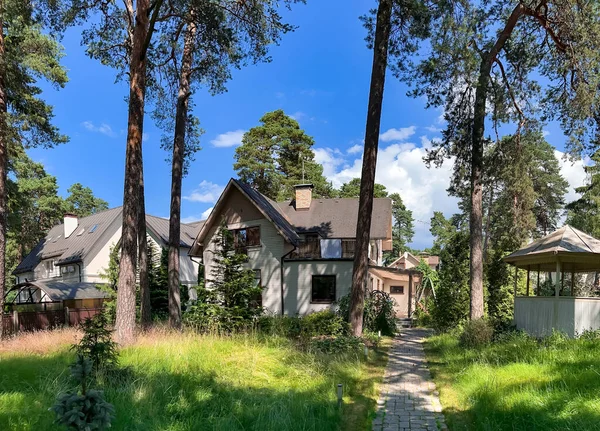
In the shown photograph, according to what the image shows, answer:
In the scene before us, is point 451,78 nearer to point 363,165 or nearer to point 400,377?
point 363,165

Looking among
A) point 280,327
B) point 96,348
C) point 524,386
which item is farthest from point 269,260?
point 524,386

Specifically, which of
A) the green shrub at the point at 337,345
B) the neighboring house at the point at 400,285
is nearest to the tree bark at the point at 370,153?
the green shrub at the point at 337,345

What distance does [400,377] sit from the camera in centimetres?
929

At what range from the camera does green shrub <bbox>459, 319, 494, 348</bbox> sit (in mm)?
11414

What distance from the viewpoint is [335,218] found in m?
24.4

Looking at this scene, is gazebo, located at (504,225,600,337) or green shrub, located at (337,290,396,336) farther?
green shrub, located at (337,290,396,336)

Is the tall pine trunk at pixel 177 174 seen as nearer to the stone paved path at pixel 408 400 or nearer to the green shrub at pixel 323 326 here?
the green shrub at pixel 323 326

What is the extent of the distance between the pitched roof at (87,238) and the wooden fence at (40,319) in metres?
8.88

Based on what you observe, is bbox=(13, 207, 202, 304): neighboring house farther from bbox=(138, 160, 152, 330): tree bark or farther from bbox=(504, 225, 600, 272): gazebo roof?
bbox=(504, 225, 600, 272): gazebo roof

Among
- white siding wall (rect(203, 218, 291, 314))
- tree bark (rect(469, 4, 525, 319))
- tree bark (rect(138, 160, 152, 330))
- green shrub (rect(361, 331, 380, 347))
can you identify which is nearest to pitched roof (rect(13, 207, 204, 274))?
white siding wall (rect(203, 218, 291, 314))

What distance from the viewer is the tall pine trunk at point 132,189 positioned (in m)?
10.7

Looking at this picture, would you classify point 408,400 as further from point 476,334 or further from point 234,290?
point 234,290

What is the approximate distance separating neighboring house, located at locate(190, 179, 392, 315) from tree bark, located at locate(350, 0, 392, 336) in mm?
8372

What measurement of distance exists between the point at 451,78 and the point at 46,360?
13060 millimetres
